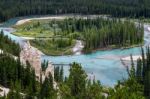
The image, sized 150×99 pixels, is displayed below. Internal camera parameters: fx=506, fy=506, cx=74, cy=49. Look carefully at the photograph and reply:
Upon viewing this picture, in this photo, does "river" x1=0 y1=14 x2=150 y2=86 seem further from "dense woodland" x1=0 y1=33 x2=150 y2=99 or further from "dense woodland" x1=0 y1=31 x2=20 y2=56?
"dense woodland" x1=0 y1=33 x2=150 y2=99

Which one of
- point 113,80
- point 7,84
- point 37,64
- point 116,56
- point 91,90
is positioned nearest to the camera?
point 91,90

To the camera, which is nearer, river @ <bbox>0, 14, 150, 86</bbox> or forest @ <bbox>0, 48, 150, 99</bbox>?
forest @ <bbox>0, 48, 150, 99</bbox>

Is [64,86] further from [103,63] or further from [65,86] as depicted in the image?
[103,63]

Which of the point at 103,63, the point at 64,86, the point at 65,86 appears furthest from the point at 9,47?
the point at 65,86

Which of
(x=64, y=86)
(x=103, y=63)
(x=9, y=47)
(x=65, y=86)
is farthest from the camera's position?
(x=103, y=63)

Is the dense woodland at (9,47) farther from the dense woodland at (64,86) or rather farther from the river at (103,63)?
the dense woodland at (64,86)

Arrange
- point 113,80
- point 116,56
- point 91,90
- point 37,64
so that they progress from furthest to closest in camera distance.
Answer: point 116,56
point 113,80
point 37,64
point 91,90

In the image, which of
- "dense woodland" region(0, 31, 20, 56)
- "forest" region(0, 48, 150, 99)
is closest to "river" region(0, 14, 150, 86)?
"dense woodland" region(0, 31, 20, 56)

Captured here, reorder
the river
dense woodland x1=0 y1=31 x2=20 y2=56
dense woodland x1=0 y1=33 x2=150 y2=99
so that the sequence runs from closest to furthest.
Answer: dense woodland x1=0 y1=33 x2=150 y2=99 → dense woodland x1=0 y1=31 x2=20 y2=56 → the river

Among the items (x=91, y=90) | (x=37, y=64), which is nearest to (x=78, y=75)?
(x=91, y=90)

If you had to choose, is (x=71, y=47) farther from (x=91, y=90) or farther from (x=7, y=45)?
(x=91, y=90)

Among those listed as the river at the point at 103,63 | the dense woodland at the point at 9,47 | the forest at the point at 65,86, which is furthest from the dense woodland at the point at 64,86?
the river at the point at 103,63
